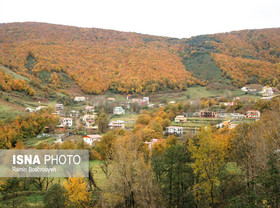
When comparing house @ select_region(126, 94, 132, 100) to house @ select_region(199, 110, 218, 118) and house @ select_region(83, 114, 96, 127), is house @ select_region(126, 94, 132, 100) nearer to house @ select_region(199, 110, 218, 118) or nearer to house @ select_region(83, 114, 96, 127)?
house @ select_region(83, 114, 96, 127)

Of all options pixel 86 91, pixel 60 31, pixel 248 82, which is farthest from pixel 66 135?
pixel 60 31

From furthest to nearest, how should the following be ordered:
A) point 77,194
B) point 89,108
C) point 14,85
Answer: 1. point 89,108
2. point 14,85
3. point 77,194

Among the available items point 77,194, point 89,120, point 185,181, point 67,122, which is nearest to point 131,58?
point 89,120

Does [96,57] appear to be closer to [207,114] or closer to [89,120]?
[89,120]

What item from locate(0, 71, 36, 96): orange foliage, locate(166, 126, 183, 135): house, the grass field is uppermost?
locate(0, 71, 36, 96): orange foliage

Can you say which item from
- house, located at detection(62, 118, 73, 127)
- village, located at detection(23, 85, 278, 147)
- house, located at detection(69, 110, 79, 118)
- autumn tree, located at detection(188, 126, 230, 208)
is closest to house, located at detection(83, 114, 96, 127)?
village, located at detection(23, 85, 278, 147)

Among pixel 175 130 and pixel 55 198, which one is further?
pixel 175 130

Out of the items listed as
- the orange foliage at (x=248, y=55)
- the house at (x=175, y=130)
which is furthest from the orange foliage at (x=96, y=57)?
the house at (x=175, y=130)

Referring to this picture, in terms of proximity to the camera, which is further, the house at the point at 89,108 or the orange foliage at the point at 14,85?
the house at the point at 89,108

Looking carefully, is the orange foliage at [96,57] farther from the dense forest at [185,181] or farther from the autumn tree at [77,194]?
the dense forest at [185,181]
